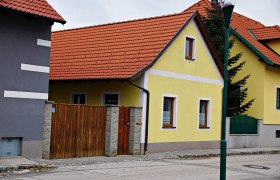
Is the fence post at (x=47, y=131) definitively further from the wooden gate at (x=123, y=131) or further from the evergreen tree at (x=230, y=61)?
the evergreen tree at (x=230, y=61)

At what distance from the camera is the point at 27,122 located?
1420 cm

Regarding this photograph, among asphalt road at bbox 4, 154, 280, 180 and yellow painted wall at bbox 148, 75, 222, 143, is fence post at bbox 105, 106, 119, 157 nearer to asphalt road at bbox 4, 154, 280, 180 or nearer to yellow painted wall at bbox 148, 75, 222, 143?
asphalt road at bbox 4, 154, 280, 180

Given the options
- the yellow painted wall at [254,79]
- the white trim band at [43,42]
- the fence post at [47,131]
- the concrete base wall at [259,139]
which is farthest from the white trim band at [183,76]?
the fence post at [47,131]

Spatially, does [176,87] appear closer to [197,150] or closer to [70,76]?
[197,150]

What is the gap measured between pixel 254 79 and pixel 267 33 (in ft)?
13.3

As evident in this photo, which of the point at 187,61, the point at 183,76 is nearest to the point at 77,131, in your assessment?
the point at 183,76

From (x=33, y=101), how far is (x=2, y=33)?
2.29m

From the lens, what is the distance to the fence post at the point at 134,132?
17.4 metres

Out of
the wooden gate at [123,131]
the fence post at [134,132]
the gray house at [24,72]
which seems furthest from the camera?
the fence post at [134,132]

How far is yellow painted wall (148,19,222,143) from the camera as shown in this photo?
61.3 feet

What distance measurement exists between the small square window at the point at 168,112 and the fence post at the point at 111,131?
316cm

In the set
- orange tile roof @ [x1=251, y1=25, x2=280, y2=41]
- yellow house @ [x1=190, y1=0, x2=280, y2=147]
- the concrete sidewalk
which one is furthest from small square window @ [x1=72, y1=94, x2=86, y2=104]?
orange tile roof @ [x1=251, y1=25, x2=280, y2=41]

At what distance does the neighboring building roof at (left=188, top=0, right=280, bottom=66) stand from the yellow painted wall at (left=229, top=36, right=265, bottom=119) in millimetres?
446

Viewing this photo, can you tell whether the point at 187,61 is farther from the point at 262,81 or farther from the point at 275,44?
the point at 275,44
